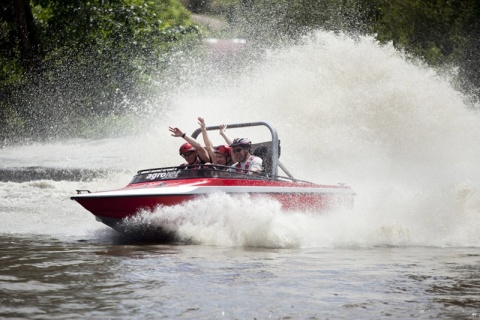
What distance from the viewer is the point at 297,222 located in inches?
483

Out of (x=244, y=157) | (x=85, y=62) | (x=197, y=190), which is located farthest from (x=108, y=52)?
(x=197, y=190)

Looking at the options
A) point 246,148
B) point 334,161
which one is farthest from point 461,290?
point 334,161

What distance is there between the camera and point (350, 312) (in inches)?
262

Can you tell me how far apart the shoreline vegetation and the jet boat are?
21.0 m

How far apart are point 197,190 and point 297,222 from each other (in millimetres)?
1782

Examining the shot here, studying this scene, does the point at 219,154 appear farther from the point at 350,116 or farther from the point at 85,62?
the point at 85,62

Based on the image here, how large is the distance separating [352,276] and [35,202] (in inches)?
427

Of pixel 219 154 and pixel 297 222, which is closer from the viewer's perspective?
pixel 297 222

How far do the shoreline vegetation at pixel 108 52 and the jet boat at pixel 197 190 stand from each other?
68.9ft

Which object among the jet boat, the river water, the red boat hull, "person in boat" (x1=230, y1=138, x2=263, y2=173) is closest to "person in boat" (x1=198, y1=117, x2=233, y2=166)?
"person in boat" (x1=230, y1=138, x2=263, y2=173)

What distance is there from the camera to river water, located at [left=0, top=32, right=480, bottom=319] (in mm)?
7082

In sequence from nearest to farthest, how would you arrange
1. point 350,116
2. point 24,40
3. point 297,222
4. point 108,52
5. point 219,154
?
point 297,222
point 219,154
point 350,116
point 108,52
point 24,40

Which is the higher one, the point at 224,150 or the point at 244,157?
the point at 224,150

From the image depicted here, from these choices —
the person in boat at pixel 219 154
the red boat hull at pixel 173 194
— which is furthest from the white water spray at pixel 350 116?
the red boat hull at pixel 173 194
